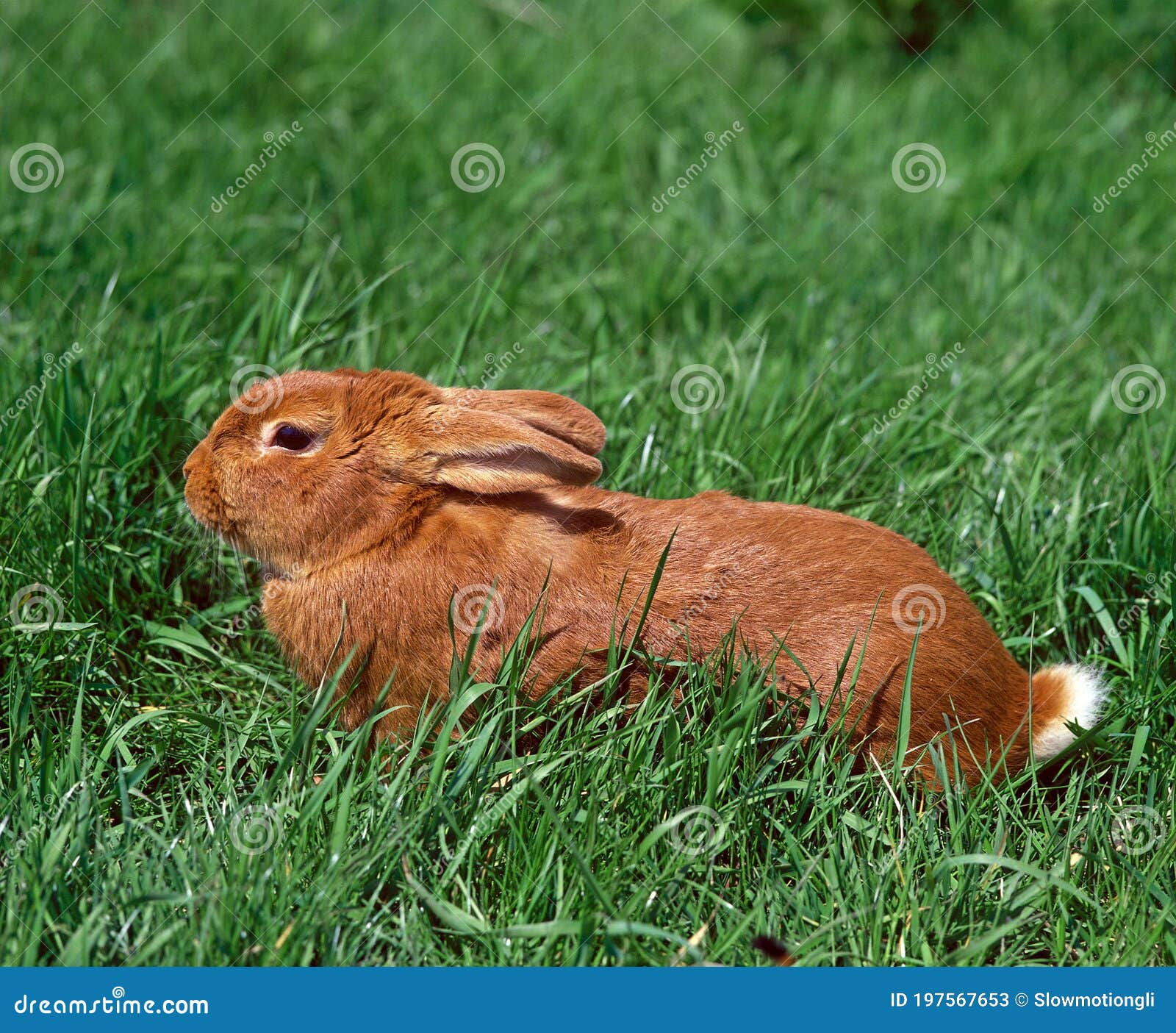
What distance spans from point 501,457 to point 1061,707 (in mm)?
1471

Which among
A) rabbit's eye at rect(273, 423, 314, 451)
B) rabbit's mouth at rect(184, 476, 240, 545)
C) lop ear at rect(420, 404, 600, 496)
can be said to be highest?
lop ear at rect(420, 404, 600, 496)

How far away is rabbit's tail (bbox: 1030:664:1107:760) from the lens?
287 cm

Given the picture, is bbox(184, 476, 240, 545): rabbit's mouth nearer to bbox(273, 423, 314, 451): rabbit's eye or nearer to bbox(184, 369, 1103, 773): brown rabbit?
bbox(184, 369, 1103, 773): brown rabbit

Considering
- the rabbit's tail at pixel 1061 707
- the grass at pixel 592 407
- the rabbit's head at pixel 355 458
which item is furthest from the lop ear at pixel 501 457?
the rabbit's tail at pixel 1061 707

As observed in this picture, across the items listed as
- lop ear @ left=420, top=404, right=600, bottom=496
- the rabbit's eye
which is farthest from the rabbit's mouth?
lop ear @ left=420, top=404, right=600, bottom=496

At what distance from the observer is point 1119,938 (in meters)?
2.46

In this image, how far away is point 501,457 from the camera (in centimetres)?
280

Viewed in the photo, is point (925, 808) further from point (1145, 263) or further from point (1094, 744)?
point (1145, 263)

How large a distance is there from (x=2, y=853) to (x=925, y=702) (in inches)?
76.9

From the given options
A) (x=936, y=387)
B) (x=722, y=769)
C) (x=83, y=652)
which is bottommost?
(x=83, y=652)

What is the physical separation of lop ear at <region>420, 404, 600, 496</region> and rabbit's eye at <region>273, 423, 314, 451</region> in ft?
1.06

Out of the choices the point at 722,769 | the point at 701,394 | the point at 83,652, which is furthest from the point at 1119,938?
the point at 83,652

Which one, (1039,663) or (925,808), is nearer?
(925,808)

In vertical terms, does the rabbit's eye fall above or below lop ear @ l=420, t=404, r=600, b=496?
below
